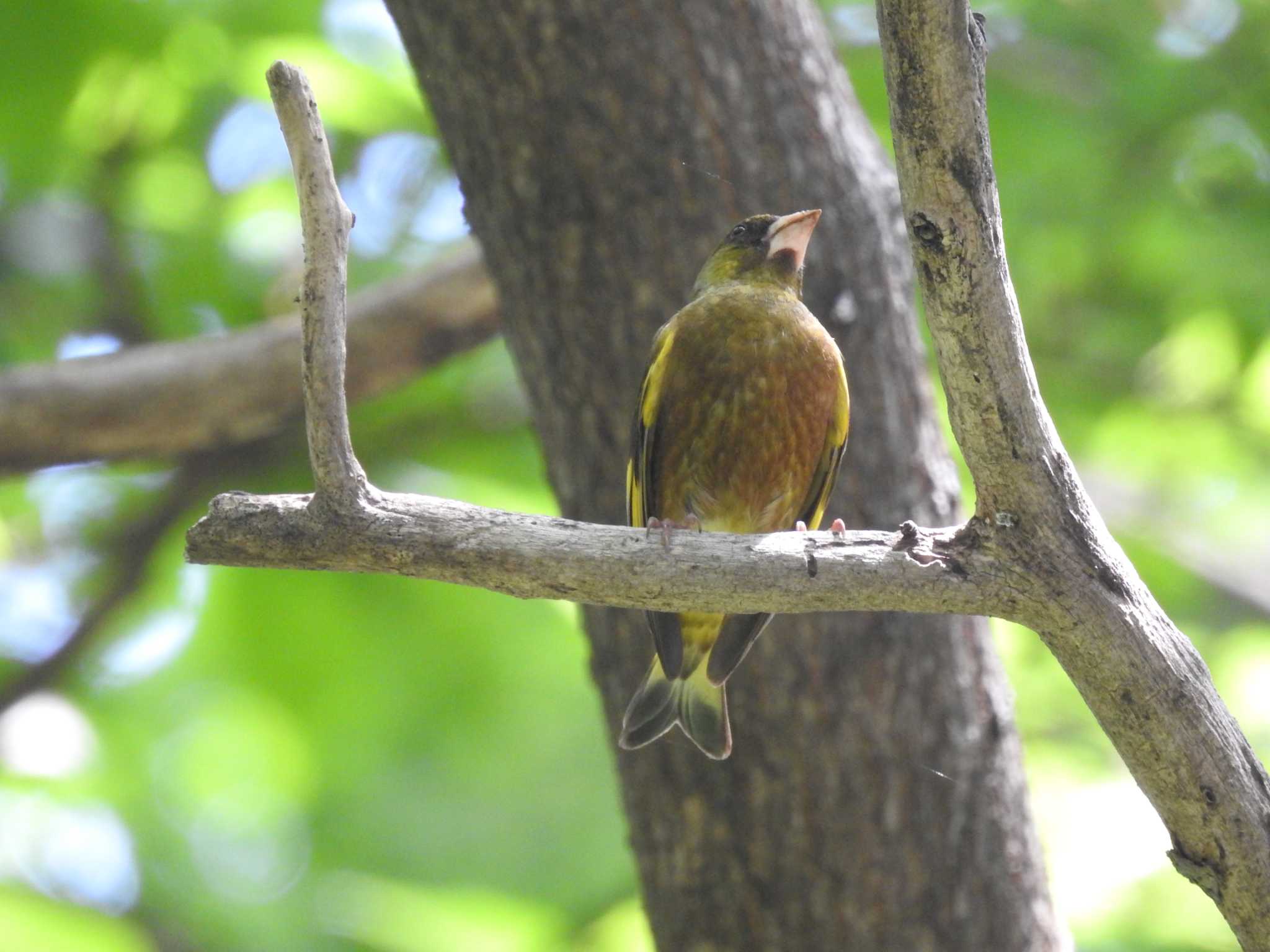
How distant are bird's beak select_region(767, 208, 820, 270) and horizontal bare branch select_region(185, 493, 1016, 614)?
1.32 meters

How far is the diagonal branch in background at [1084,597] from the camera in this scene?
2.12 metres

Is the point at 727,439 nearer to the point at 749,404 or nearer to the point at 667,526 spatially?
the point at 749,404

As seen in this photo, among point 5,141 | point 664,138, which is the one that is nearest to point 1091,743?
point 664,138

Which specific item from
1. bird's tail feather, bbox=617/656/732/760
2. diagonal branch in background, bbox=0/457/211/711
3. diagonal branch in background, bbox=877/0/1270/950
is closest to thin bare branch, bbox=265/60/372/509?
diagonal branch in background, bbox=877/0/1270/950

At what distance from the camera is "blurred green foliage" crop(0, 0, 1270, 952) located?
4.93 metres

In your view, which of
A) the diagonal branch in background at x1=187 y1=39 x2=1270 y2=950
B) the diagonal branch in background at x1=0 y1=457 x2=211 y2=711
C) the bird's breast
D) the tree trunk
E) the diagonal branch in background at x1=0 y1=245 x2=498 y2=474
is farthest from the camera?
the diagonal branch in background at x1=0 y1=457 x2=211 y2=711

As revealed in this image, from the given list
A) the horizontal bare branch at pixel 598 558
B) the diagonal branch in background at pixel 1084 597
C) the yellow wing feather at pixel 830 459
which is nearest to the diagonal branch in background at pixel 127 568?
the yellow wing feather at pixel 830 459

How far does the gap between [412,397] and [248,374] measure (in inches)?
35.5

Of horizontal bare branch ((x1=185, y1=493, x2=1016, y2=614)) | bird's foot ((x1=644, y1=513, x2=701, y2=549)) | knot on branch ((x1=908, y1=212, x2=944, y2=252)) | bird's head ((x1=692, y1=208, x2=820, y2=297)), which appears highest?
bird's head ((x1=692, y1=208, x2=820, y2=297))

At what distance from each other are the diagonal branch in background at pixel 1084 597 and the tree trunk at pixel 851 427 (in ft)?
4.22

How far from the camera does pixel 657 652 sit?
337cm

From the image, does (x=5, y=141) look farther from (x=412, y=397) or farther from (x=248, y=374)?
(x=412, y=397)

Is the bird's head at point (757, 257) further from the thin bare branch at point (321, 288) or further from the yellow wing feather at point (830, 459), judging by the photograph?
the thin bare branch at point (321, 288)

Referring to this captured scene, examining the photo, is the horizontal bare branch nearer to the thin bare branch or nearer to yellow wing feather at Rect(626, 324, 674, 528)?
the thin bare branch
